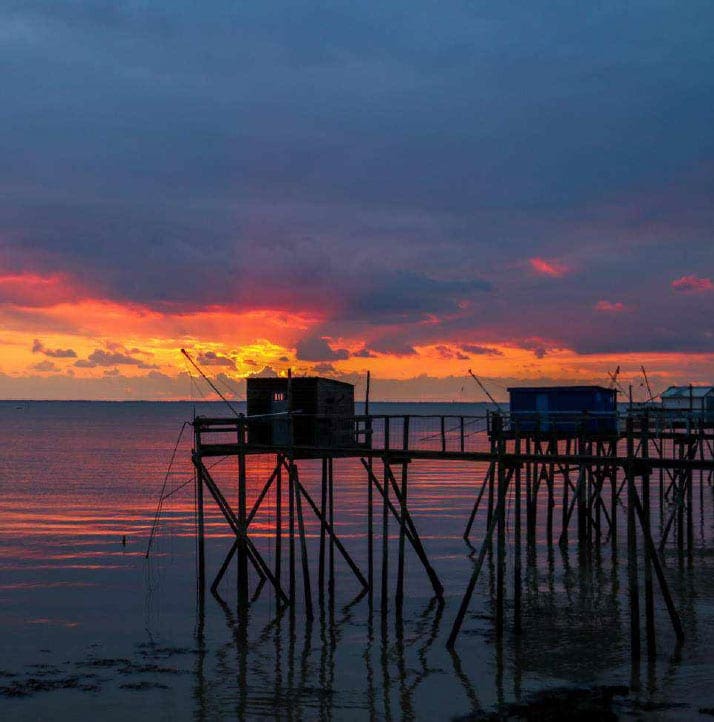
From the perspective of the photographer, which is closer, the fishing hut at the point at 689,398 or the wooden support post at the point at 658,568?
the wooden support post at the point at 658,568

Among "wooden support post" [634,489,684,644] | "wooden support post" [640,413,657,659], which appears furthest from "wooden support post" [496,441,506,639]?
"wooden support post" [640,413,657,659]

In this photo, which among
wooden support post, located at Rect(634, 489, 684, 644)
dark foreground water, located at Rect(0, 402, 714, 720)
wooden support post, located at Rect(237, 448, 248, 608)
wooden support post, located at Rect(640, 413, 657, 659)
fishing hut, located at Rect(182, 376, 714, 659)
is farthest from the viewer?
wooden support post, located at Rect(237, 448, 248, 608)

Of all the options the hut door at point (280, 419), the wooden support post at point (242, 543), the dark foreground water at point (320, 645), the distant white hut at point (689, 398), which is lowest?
the dark foreground water at point (320, 645)

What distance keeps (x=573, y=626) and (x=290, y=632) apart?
8952mm

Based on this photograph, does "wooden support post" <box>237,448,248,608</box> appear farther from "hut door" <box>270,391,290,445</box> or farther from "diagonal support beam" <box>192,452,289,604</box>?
"hut door" <box>270,391,290,445</box>

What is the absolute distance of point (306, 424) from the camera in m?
34.9

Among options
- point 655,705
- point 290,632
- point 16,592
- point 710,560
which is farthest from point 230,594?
point 710,560

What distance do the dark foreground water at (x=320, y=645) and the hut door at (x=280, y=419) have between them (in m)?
5.97

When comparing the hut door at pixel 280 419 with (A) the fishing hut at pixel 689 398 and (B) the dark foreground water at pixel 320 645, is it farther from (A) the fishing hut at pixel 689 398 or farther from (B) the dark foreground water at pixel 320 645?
(A) the fishing hut at pixel 689 398

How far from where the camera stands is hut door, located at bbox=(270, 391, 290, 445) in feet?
111

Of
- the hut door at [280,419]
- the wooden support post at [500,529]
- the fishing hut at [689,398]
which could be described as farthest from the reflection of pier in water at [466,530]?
the fishing hut at [689,398]

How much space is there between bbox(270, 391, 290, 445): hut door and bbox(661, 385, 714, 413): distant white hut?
32.3 metres

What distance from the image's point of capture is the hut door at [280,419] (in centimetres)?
3397

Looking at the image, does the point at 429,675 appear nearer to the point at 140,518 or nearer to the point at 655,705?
the point at 655,705
